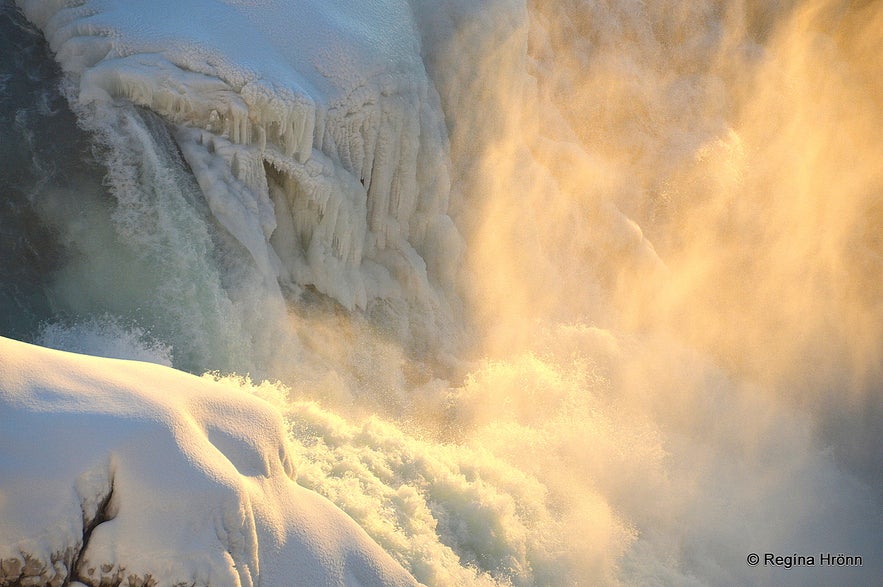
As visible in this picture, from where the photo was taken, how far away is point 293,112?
22.4ft

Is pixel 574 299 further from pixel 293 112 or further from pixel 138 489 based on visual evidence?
pixel 138 489

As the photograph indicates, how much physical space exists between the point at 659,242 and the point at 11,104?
9.49m

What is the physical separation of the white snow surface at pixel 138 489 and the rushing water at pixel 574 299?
54.4 inches

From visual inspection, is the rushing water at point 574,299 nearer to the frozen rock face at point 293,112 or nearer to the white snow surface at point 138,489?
the frozen rock face at point 293,112

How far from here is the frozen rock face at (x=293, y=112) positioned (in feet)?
21.8

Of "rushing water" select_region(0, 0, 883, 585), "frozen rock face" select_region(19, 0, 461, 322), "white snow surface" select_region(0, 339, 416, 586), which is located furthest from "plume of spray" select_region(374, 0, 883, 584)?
"white snow surface" select_region(0, 339, 416, 586)

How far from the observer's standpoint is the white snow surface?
9.92ft

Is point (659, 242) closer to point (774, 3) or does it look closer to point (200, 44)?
point (774, 3)

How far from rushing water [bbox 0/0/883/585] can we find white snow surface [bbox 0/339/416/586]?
138 cm

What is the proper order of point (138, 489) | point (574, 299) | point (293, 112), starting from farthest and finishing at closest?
point (574, 299), point (293, 112), point (138, 489)

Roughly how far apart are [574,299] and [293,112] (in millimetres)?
5293

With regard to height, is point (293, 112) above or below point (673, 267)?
below

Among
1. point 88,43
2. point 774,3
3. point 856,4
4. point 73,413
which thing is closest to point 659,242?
point 774,3

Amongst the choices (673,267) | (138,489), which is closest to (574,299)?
(673,267)
